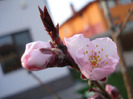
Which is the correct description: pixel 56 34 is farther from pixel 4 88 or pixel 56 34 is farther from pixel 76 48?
pixel 4 88

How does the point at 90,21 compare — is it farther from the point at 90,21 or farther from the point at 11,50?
the point at 11,50

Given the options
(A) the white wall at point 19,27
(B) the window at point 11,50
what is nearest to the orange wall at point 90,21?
(A) the white wall at point 19,27

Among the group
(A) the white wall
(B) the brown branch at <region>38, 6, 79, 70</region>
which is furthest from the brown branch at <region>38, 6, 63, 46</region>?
(A) the white wall

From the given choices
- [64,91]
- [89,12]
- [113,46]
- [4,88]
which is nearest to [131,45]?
[89,12]

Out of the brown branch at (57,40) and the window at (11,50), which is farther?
the window at (11,50)

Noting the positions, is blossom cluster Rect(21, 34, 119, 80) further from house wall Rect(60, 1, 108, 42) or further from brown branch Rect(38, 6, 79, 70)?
house wall Rect(60, 1, 108, 42)

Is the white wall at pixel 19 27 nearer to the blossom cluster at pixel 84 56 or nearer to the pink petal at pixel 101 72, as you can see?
the blossom cluster at pixel 84 56
